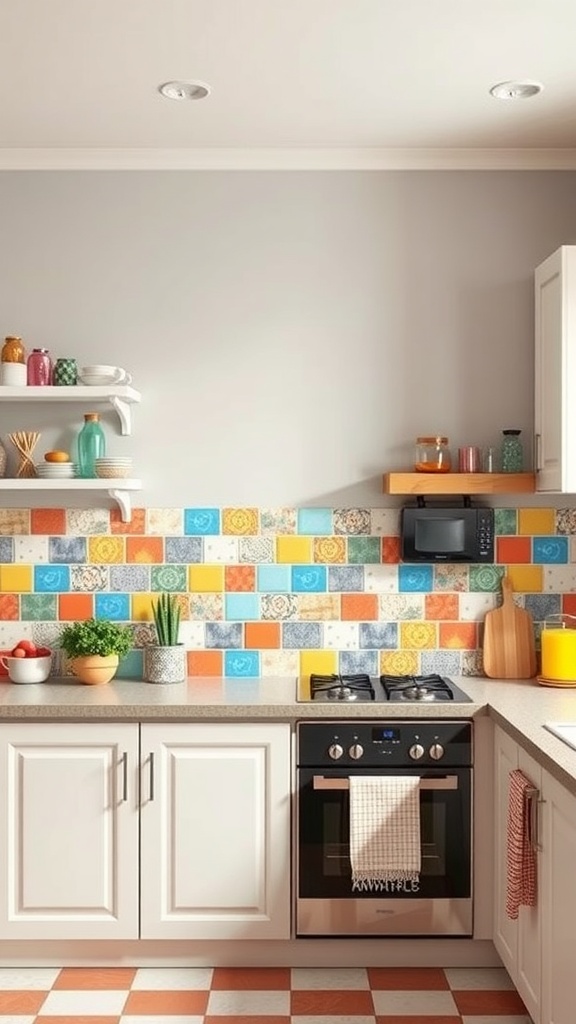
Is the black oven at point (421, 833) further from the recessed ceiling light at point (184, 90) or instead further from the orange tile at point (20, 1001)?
the recessed ceiling light at point (184, 90)

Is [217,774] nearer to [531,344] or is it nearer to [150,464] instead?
[150,464]

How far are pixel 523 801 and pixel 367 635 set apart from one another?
120cm

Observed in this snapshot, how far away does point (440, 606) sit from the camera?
397 cm

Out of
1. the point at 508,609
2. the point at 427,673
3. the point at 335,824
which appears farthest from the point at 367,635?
the point at 335,824

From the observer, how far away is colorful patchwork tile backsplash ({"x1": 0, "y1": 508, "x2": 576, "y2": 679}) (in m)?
3.96

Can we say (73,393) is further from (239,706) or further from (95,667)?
(239,706)

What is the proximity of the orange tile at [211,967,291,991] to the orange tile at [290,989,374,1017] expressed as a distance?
0.09 meters

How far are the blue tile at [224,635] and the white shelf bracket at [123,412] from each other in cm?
75

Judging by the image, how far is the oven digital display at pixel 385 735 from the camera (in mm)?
3418

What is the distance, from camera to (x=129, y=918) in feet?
11.3

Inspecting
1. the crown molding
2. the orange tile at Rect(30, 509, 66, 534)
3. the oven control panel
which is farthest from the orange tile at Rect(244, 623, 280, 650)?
the crown molding

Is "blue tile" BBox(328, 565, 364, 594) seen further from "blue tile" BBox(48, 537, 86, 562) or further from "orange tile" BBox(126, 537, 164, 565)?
"blue tile" BBox(48, 537, 86, 562)

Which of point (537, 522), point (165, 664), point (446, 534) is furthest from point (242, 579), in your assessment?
point (537, 522)

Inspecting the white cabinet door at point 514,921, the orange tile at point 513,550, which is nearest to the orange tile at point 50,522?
the orange tile at point 513,550
